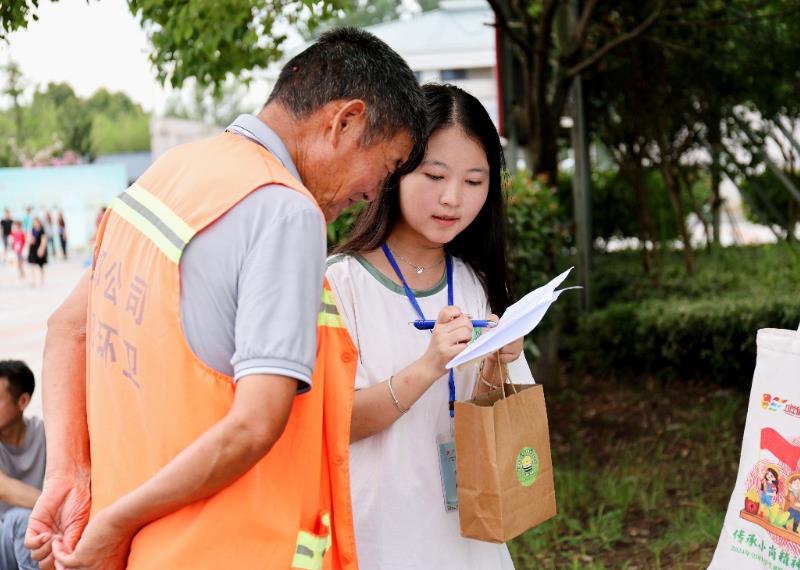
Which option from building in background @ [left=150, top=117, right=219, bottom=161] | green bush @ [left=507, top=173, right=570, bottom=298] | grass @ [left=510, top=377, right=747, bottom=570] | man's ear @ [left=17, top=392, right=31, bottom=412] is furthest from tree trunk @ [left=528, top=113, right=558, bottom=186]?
building in background @ [left=150, top=117, right=219, bottom=161]

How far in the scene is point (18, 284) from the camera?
5.25m

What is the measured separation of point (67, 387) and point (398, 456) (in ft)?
2.31

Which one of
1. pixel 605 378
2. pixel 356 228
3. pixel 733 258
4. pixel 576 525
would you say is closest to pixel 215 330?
pixel 356 228

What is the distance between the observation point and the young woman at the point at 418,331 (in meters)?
1.97

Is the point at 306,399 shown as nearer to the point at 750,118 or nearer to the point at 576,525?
the point at 576,525

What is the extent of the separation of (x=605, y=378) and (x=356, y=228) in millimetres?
5619

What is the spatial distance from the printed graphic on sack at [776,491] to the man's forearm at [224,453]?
3.63ft

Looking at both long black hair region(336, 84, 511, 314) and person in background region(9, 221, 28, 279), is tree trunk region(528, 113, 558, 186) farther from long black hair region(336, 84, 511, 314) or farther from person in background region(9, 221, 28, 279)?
long black hair region(336, 84, 511, 314)

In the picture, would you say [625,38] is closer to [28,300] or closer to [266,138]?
[28,300]

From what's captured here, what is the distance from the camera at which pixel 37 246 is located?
5.10 meters

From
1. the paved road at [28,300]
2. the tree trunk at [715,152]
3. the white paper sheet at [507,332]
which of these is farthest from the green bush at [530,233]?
the white paper sheet at [507,332]

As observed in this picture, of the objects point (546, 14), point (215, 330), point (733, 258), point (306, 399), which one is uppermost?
point (546, 14)

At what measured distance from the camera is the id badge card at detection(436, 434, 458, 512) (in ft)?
6.54

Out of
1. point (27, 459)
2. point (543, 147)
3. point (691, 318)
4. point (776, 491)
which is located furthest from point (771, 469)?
point (543, 147)
